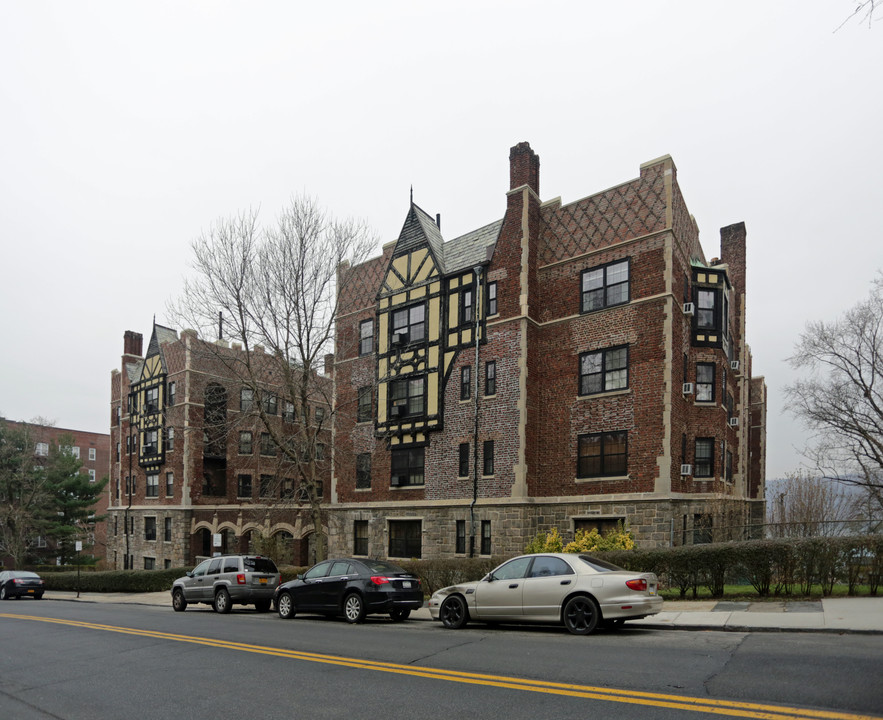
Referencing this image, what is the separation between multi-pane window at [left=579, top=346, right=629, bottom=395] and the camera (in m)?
24.4

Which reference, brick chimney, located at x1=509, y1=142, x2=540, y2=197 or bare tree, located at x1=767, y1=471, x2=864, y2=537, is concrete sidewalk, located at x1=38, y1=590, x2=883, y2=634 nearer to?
brick chimney, located at x1=509, y1=142, x2=540, y2=197

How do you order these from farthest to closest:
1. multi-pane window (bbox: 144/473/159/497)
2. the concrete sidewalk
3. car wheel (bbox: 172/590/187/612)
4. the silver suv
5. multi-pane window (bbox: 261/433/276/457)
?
multi-pane window (bbox: 261/433/276/457) < multi-pane window (bbox: 144/473/159/497) < car wheel (bbox: 172/590/187/612) < the silver suv < the concrete sidewalk

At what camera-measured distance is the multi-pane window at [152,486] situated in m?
47.1

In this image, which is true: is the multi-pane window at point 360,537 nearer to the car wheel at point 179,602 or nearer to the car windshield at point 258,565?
the car wheel at point 179,602

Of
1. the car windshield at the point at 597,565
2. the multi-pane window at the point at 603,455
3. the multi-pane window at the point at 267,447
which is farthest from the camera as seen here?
the multi-pane window at the point at 267,447

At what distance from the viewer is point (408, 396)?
29875 mm

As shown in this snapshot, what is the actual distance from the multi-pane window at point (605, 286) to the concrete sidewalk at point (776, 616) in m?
11.7

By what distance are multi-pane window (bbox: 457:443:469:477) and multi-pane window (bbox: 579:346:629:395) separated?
505 cm

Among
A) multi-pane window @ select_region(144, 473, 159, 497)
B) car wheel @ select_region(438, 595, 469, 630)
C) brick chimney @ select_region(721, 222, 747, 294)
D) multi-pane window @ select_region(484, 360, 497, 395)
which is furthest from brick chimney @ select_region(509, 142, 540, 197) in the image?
multi-pane window @ select_region(144, 473, 159, 497)

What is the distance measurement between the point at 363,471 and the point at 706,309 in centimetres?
1574

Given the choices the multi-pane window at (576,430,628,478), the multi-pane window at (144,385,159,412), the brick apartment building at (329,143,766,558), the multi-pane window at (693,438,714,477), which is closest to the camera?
the brick apartment building at (329,143,766,558)

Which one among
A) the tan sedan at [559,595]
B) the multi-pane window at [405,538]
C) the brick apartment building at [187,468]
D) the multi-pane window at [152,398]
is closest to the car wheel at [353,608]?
the tan sedan at [559,595]

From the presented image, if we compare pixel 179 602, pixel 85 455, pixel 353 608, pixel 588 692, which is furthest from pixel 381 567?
pixel 85 455

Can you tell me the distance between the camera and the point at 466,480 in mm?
27109
